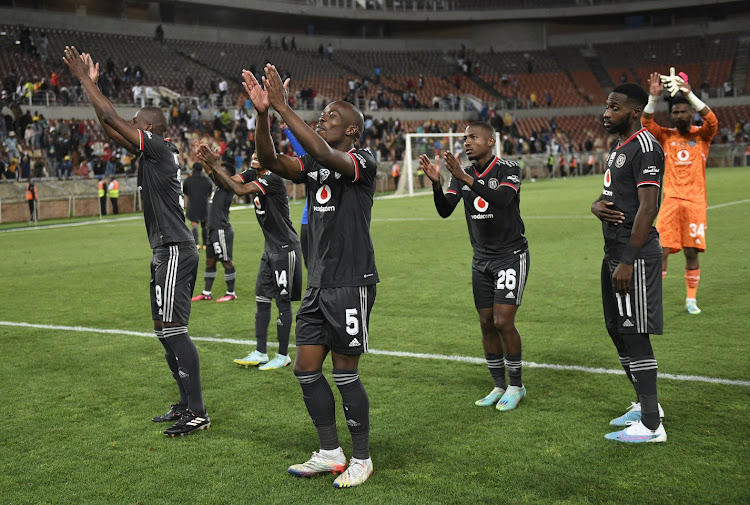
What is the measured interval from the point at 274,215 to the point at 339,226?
10.4 ft

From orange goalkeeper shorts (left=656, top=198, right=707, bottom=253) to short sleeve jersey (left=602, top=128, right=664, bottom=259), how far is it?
4.43 m

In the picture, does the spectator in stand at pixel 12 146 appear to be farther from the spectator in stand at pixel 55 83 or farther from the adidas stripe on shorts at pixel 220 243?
the adidas stripe on shorts at pixel 220 243

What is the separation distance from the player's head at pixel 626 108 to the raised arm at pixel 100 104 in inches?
128

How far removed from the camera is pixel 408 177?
121ft

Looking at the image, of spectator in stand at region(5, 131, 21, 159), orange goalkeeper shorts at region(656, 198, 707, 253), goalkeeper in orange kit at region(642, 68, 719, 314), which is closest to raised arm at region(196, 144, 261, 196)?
goalkeeper in orange kit at region(642, 68, 719, 314)

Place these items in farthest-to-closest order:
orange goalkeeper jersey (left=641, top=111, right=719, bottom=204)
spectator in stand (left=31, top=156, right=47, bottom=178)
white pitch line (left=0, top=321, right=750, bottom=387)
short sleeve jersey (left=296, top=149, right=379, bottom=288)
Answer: spectator in stand (left=31, top=156, right=47, bottom=178) → orange goalkeeper jersey (left=641, top=111, right=719, bottom=204) → white pitch line (left=0, top=321, right=750, bottom=387) → short sleeve jersey (left=296, top=149, right=379, bottom=288)

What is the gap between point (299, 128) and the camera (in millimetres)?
4125

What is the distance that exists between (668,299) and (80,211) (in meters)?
24.3

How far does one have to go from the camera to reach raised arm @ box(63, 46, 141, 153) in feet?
17.1

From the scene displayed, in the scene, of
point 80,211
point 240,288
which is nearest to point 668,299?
point 240,288

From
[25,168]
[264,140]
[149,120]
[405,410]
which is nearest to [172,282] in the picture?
[149,120]

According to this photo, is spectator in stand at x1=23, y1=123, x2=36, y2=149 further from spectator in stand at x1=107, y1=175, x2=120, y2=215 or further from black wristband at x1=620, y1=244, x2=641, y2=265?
black wristband at x1=620, y1=244, x2=641, y2=265

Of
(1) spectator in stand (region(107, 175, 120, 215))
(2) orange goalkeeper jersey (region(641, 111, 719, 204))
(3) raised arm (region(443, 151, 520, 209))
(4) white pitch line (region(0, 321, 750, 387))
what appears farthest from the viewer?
(1) spectator in stand (region(107, 175, 120, 215))

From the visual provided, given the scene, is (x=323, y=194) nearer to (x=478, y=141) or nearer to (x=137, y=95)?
(x=478, y=141)
